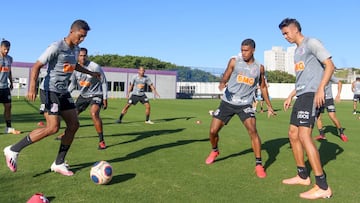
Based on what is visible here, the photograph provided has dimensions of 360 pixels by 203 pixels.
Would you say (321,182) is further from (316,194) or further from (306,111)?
(306,111)

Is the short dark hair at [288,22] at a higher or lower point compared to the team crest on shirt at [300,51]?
higher

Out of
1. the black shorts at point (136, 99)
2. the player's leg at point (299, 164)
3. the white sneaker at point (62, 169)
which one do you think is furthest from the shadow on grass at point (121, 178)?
the black shorts at point (136, 99)

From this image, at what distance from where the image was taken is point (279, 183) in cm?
573

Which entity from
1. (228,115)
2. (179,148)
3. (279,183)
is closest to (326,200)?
(279,183)

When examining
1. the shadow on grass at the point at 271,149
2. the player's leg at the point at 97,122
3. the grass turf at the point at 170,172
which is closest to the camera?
the grass turf at the point at 170,172

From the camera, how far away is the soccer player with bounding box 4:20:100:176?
565 centimetres

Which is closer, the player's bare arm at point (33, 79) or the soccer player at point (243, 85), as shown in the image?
the player's bare arm at point (33, 79)

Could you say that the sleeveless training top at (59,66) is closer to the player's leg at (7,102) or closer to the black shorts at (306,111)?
the black shorts at (306,111)

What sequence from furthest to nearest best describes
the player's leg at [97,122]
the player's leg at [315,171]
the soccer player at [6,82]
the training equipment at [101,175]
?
the soccer player at [6,82] < the player's leg at [97,122] < the training equipment at [101,175] < the player's leg at [315,171]

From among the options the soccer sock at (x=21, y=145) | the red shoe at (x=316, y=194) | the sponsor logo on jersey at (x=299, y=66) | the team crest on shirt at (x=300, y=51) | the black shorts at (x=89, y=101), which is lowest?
the red shoe at (x=316, y=194)

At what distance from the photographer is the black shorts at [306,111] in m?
5.32

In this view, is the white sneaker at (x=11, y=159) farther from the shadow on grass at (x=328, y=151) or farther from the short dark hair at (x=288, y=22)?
the shadow on grass at (x=328, y=151)

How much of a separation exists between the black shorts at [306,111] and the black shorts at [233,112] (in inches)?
47.8

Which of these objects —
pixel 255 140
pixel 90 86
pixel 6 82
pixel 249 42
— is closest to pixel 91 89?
pixel 90 86
